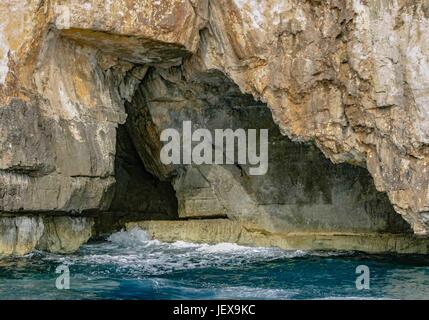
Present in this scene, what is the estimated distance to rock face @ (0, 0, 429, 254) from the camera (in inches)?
568

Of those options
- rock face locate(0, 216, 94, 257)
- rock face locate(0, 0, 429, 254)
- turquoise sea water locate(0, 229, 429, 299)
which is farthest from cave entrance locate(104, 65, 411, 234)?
rock face locate(0, 216, 94, 257)

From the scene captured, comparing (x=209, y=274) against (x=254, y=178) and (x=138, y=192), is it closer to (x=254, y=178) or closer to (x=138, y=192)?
(x=254, y=178)

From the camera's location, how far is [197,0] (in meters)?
16.0

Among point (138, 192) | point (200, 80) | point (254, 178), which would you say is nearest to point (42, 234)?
A: point (200, 80)

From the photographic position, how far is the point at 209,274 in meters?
14.9

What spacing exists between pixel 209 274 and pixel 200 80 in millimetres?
4862

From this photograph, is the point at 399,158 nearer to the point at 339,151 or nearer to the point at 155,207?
the point at 339,151

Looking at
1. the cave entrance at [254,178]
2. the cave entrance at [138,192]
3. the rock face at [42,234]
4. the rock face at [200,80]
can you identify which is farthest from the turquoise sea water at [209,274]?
the cave entrance at [138,192]

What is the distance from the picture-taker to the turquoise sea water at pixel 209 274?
1298cm

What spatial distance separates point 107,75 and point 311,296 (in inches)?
278

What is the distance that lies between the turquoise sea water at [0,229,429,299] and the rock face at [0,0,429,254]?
3.44ft

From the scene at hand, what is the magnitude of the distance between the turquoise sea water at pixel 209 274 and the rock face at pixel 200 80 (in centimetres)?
105
